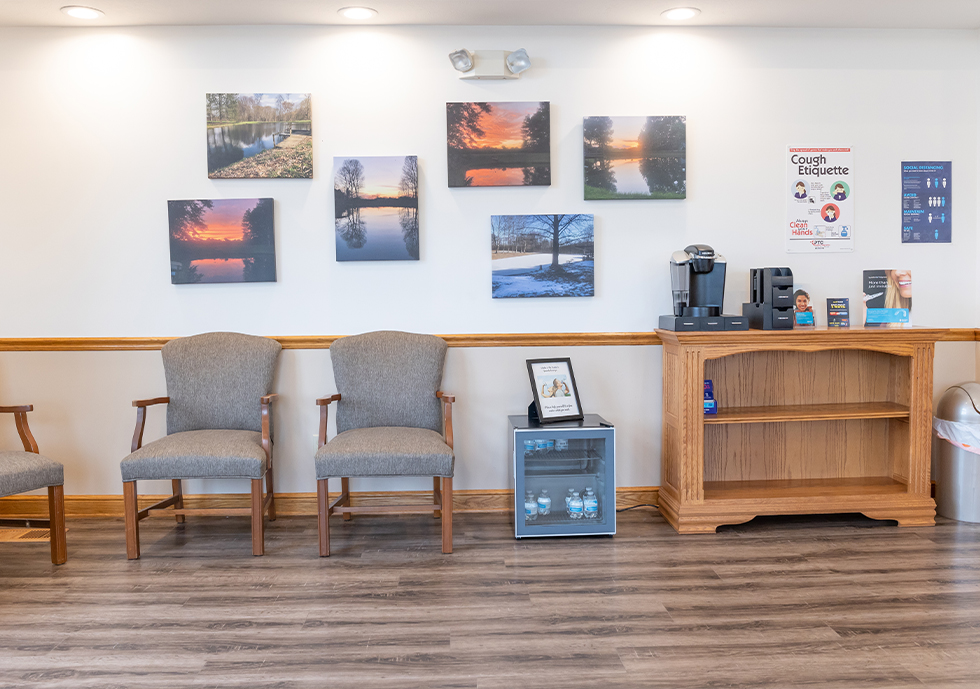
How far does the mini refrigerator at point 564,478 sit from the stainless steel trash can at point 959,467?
6.13 feet

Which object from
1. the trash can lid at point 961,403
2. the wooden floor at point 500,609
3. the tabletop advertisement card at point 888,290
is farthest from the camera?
the tabletop advertisement card at point 888,290

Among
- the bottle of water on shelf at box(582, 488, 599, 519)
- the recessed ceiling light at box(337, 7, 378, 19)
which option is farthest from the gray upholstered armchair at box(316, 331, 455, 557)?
the recessed ceiling light at box(337, 7, 378, 19)

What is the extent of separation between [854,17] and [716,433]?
7.74 ft

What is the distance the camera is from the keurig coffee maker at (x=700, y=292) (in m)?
3.57

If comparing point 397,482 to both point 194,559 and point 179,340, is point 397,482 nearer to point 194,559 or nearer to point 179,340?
point 194,559

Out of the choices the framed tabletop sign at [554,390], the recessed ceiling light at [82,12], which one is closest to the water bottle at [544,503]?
the framed tabletop sign at [554,390]

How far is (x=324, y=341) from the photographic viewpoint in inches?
153

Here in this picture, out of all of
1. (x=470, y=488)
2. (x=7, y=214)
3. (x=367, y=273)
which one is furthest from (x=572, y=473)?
(x=7, y=214)

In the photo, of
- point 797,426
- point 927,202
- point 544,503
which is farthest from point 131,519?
point 927,202

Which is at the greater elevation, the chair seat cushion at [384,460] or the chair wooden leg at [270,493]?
the chair seat cushion at [384,460]

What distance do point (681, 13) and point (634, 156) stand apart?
75cm

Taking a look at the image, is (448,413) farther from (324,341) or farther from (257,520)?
(257,520)

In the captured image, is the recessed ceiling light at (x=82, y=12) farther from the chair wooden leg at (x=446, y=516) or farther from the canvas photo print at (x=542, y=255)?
the chair wooden leg at (x=446, y=516)

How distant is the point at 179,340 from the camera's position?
3.74m
